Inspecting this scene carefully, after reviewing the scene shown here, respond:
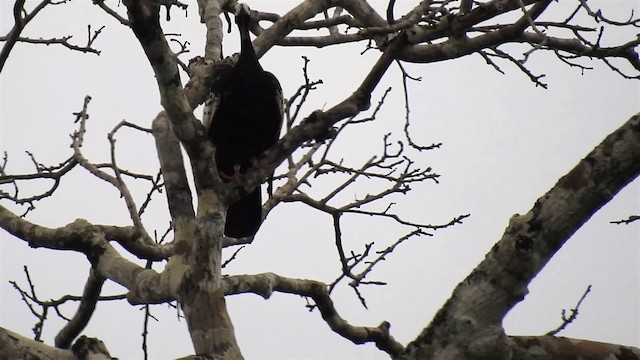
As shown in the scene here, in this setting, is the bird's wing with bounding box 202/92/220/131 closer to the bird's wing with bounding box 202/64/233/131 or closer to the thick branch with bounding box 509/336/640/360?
the bird's wing with bounding box 202/64/233/131

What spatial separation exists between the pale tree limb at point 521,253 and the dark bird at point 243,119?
214cm

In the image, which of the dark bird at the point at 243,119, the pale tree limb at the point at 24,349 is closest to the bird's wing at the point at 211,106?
the dark bird at the point at 243,119

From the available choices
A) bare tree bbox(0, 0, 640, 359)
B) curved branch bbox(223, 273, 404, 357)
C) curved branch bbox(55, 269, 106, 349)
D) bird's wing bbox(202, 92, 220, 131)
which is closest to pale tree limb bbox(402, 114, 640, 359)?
bare tree bbox(0, 0, 640, 359)

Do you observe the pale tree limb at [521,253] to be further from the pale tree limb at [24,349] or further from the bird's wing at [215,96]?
the bird's wing at [215,96]

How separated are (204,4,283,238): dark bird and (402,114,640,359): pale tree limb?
2.14 m

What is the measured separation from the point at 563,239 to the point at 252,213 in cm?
239

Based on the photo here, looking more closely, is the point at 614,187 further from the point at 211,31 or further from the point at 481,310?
the point at 211,31

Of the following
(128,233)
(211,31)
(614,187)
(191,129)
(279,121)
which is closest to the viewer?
(614,187)

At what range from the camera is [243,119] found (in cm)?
395

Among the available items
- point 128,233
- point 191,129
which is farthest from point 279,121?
point 191,129

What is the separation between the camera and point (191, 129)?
2.49m

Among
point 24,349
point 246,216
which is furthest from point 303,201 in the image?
point 24,349

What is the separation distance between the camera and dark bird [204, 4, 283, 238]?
12.8ft

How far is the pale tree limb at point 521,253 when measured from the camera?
1.80m
